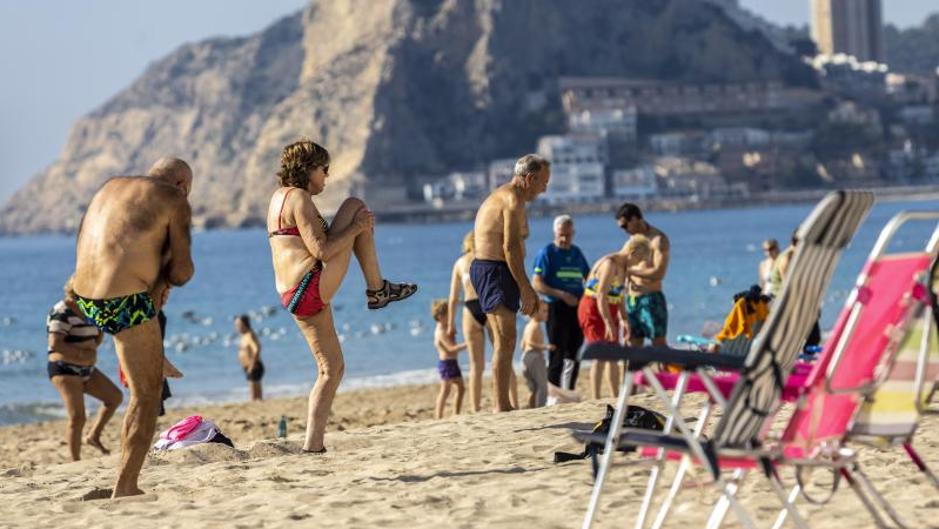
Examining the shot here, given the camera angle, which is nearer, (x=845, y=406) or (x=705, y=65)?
(x=845, y=406)

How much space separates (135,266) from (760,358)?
2510mm

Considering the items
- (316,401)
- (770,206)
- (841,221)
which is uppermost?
(841,221)

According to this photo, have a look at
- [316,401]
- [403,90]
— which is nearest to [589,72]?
[403,90]

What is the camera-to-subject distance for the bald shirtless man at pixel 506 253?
801 centimetres

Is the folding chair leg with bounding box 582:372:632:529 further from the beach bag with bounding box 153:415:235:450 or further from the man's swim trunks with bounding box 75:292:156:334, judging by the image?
the beach bag with bounding box 153:415:235:450

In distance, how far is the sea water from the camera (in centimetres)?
2472

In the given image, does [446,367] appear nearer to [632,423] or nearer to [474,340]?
[474,340]

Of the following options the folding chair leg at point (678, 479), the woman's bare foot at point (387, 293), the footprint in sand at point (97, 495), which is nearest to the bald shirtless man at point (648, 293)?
the woman's bare foot at point (387, 293)

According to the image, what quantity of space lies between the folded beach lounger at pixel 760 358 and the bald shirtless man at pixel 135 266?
2113mm

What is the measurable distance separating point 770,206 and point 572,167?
19.6 metres

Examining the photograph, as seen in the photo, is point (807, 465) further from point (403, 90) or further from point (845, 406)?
point (403, 90)

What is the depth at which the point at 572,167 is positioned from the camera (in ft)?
550

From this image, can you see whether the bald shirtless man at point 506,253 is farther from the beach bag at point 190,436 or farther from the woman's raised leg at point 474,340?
the beach bag at point 190,436

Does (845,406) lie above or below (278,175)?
below
